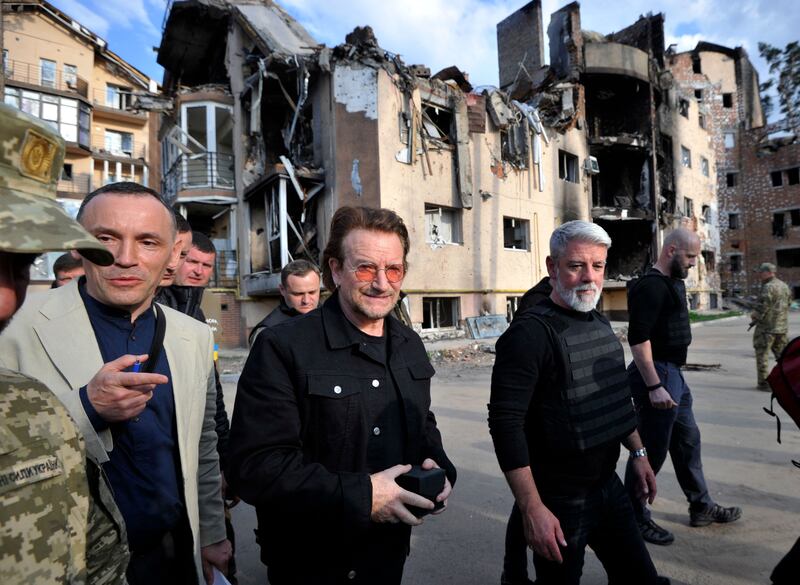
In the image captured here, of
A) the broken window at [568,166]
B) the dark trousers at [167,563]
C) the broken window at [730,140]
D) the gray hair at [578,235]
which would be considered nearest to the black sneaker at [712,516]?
the gray hair at [578,235]

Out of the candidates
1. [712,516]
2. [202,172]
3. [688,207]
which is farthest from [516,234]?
[688,207]

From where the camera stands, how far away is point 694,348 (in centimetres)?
1305

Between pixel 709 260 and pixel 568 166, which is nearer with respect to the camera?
pixel 568 166

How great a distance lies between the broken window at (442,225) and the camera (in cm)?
1625

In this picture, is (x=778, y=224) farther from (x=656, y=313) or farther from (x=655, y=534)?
(x=655, y=534)

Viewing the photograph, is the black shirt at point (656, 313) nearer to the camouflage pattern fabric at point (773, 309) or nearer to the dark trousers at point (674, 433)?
the dark trousers at point (674, 433)

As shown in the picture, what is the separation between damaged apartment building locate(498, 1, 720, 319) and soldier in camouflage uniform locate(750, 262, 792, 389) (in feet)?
45.3

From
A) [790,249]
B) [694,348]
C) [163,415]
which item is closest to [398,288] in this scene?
[163,415]

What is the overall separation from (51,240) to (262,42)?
18598 mm

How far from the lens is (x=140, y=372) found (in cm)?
154

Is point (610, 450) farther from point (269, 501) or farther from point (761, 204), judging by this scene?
point (761, 204)

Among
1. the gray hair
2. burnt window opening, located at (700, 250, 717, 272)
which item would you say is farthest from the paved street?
burnt window opening, located at (700, 250, 717, 272)

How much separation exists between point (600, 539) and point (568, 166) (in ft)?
74.4

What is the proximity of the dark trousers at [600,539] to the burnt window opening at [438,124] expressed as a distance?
15.3 meters
